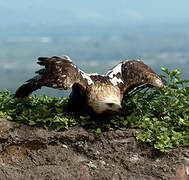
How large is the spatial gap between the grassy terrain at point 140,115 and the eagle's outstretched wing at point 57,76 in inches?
14.2

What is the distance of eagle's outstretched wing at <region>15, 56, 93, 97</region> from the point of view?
4523mm

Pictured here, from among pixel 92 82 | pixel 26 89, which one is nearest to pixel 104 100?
pixel 92 82

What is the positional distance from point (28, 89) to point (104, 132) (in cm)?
103

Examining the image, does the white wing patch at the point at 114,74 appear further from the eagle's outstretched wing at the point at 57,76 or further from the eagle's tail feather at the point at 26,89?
the eagle's tail feather at the point at 26,89

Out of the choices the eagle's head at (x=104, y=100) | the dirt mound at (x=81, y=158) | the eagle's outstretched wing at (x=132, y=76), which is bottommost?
the dirt mound at (x=81, y=158)

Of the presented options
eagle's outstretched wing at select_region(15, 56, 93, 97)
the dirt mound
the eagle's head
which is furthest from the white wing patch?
the dirt mound

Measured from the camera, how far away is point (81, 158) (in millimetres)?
4777

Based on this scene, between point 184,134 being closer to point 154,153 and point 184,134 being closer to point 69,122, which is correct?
point 154,153

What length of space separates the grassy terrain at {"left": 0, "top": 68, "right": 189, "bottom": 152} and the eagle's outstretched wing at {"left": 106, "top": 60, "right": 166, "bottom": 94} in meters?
0.34

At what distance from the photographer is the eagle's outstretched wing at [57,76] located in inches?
178

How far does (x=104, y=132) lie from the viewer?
4.83 metres

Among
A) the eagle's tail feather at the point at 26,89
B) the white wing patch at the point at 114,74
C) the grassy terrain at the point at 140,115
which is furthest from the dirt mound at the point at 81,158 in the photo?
the white wing patch at the point at 114,74

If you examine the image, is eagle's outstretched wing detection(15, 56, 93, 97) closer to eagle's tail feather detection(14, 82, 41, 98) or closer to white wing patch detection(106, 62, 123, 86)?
eagle's tail feather detection(14, 82, 41, 98)

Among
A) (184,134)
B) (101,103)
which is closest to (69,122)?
(101,103)
